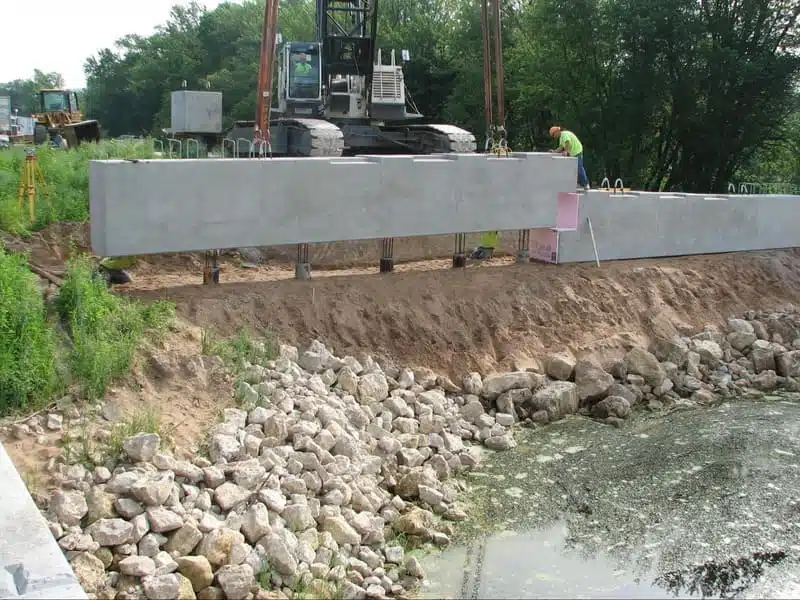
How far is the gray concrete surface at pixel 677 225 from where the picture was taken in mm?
15289

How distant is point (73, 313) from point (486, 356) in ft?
19.0

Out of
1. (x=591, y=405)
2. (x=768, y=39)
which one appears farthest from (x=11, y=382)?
(x=768, y=39)

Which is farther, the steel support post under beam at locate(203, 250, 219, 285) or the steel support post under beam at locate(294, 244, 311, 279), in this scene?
the steel support post under beam at locate(294, 244, 311, 279)

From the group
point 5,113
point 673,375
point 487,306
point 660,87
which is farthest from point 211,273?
point 5,113

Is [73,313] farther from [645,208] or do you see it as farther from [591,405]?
[645,208]

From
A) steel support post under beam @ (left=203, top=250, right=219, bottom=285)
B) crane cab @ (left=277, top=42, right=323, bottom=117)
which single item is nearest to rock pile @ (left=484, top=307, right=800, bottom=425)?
steel support post under beam @ (left=203, top=250, right=219, bottom=285)

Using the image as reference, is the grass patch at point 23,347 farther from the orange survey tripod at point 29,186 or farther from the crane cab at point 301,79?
the crane cab at point 301,79

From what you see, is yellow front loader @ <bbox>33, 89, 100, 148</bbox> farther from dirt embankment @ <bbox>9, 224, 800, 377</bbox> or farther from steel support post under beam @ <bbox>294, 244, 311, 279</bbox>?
steel support post under beam @ <bbox>294, 244, 311, 279</bbox>

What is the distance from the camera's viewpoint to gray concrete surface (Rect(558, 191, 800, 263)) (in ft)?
50.2

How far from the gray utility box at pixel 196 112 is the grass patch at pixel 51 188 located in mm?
3709

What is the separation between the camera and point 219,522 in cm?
765

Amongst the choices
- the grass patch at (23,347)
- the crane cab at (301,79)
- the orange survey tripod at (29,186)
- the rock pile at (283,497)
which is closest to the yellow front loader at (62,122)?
the crane cab at (301,79)

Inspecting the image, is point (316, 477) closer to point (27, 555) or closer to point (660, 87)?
point (27, 555)

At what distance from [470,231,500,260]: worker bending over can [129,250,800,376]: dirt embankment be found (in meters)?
0.87
